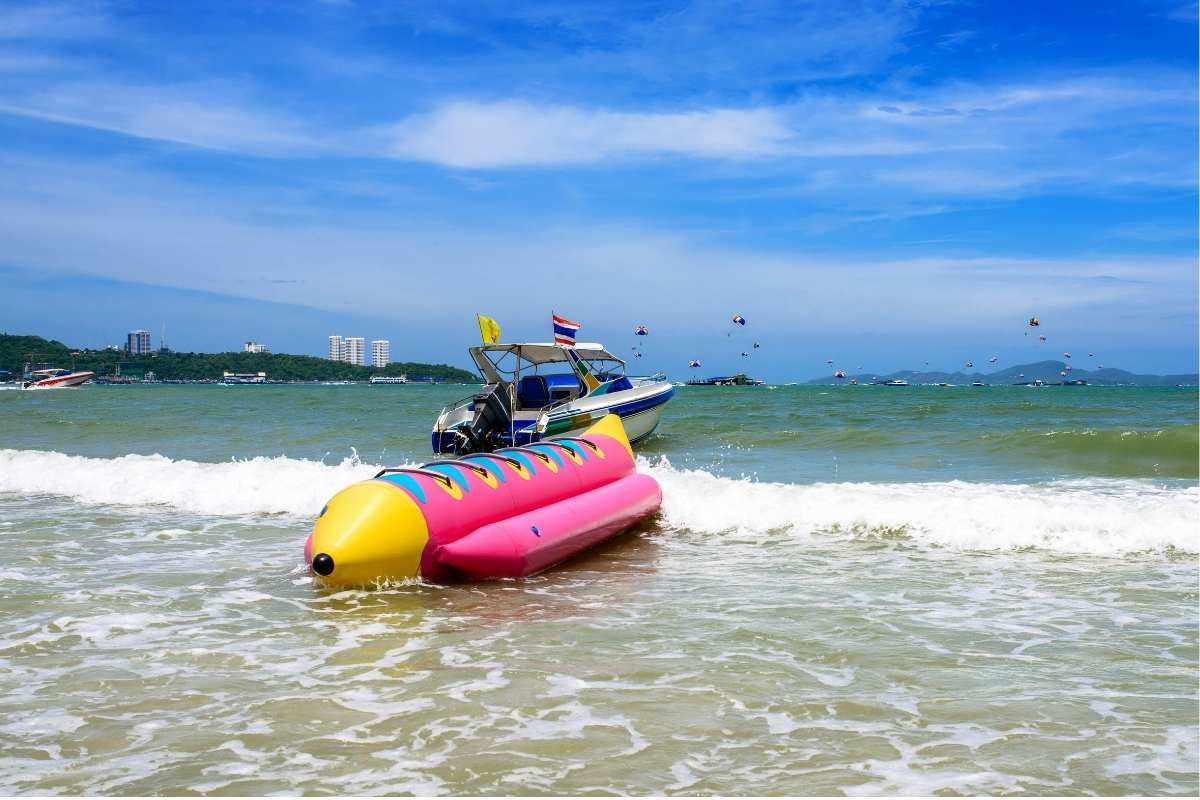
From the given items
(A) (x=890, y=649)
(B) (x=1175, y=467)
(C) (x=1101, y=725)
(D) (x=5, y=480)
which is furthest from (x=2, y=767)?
(B) (x=1175, y=467)

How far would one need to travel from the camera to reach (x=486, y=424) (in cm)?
1314

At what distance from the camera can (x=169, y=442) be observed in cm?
2192

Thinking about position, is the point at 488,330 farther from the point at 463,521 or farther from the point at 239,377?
the point at 239,377

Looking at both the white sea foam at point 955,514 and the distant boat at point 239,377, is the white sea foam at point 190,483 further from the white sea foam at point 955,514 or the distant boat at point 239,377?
the distant boat at point 239,377

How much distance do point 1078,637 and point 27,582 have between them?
764cm

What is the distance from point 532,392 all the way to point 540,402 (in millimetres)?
235

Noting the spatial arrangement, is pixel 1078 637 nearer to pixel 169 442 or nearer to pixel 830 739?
pixel 830 739

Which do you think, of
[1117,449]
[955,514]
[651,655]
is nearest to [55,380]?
[1117,449]

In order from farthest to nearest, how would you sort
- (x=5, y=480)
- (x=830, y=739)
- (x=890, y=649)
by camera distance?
(x=5, y=480) < (x=890, y=649) < (x=830, y=739)

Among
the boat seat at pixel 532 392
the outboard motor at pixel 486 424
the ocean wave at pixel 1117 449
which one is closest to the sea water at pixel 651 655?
the outboard motor at pixel 486 424

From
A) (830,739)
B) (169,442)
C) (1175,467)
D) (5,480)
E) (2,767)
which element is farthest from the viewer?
(169,442)

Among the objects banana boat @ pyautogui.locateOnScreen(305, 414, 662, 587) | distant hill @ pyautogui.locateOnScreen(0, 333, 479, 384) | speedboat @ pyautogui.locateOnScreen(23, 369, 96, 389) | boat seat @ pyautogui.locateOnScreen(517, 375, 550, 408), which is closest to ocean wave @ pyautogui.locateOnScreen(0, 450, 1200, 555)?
banana boat @ pyautogui.locateOnScreen(305, 414, 662, 587)

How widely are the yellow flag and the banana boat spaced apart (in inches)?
202

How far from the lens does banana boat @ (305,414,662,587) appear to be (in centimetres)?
677
